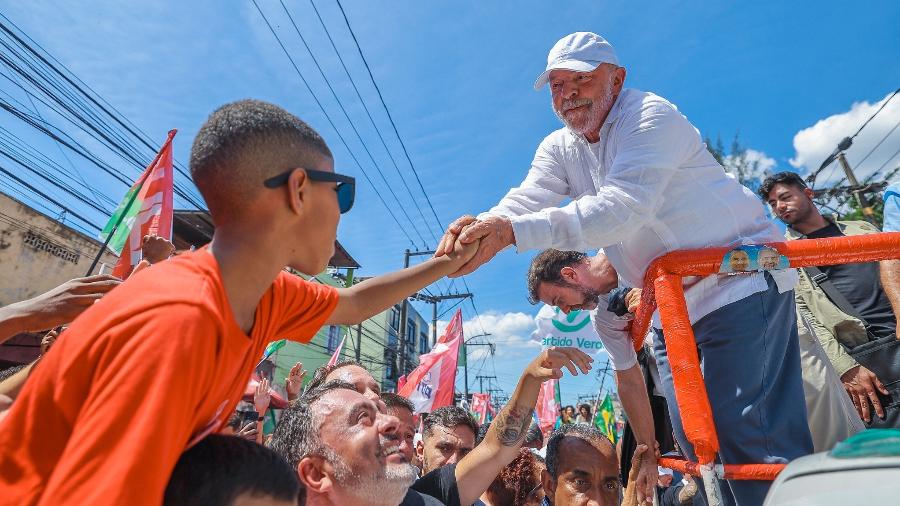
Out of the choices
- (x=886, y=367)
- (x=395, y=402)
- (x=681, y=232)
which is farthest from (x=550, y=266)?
(x=395, y=402)

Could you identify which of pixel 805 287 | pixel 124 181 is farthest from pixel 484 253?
pixel 124 181

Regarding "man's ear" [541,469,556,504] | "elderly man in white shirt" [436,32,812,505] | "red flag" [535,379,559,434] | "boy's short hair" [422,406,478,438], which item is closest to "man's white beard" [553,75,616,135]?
"elderly man in white shirt" [436,32,812,505]

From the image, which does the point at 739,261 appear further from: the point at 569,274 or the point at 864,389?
the point at 864,389

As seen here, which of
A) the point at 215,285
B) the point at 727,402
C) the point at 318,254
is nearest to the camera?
the point at 215,285

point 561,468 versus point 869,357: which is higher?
point 869,357

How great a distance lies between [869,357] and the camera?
9.55ft

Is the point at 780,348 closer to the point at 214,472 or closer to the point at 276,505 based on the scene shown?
the point at 276,505

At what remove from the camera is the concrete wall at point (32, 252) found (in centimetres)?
1295

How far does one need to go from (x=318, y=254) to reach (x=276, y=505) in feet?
2.25

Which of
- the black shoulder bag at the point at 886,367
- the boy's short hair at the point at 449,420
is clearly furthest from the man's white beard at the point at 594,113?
the boy's short hair at the point at 449,420

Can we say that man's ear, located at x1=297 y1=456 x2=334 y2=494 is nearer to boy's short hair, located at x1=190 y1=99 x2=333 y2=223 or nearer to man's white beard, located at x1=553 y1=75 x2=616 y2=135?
boy's short hair, located at x1=190 y1=99 x2=333 y2=223

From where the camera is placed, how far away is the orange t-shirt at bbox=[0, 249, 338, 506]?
928mm

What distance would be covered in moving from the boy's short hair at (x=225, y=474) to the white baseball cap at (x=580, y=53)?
1.98 metres

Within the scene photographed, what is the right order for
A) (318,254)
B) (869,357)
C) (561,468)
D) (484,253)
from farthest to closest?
1. (561,468)
2. (869,357)
3. (484,253)
4. (318,254)
